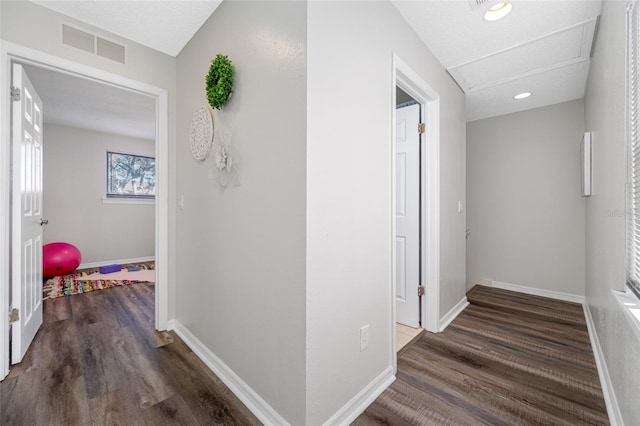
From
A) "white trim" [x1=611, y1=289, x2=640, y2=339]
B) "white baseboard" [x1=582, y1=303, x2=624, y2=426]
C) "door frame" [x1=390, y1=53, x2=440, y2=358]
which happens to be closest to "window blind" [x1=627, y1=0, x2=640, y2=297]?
"white trim" [x1=611, y1=289, x2=640, y2=339]

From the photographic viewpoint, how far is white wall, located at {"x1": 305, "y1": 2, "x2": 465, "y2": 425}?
1182 mm

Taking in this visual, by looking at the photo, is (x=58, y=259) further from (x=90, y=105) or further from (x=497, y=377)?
(x=497, y=377)

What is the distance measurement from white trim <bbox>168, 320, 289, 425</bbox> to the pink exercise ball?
9.96ft

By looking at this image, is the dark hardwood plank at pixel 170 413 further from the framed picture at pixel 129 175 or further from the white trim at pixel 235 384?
the framed picture at pixel 129 175

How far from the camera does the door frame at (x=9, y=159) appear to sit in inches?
→ 63.6

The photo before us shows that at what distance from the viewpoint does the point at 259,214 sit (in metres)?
1.39

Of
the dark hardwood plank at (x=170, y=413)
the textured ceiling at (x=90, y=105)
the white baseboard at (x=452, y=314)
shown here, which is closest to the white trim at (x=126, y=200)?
the textured ceiling at (x=90, y=105)

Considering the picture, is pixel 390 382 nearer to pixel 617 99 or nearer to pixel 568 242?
pixel 617 99

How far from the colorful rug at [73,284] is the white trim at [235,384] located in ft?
7.19

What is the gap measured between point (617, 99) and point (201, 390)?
2.73 metres

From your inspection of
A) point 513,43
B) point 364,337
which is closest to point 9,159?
point 364,337

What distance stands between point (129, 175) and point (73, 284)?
2.30 metres

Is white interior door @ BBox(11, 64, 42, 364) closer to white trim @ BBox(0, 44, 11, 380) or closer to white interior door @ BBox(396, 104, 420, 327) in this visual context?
white trim @ BBox(0, 44, 11, 380)

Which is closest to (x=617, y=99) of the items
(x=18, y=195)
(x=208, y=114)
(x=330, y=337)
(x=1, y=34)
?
(x=330, y=337)
